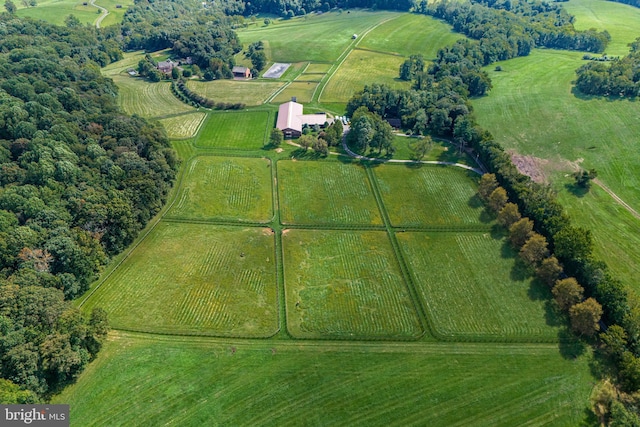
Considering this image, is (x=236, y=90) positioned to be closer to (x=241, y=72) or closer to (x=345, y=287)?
(x=241, y=72)

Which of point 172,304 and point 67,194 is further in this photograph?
point 67,194

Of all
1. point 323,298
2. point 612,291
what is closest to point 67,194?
point 323,298

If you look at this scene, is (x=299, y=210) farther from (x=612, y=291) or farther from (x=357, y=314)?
(x=612, y=291)

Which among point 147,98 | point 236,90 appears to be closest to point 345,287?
point 236,90

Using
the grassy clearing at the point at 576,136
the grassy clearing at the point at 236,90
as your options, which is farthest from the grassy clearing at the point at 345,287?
the grassy clearing at the point at 236,90

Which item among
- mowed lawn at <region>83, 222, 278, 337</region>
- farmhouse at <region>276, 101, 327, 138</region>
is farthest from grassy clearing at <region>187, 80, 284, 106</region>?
mowed lawn at <region>83, 222, 278, 337</region>

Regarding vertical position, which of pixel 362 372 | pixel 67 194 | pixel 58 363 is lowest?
pixel 362 372
